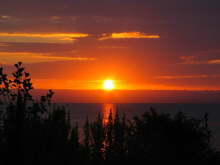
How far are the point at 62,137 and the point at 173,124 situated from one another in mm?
12499

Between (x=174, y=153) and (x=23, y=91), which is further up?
(x=23, y=91)

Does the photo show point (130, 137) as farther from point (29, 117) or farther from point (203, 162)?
point (29, 117)

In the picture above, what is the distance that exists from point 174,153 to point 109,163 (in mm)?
5345

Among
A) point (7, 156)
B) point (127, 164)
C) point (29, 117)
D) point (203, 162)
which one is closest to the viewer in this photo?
point (7, 156)

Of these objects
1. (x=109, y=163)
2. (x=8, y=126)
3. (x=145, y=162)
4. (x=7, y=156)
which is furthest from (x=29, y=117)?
(x=145, y=162)

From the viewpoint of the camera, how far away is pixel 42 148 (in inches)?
412

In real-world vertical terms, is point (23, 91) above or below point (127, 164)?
above

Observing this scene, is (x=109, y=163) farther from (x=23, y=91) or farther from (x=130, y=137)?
(x=130, y=137)

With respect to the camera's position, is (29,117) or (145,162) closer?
(29,117)

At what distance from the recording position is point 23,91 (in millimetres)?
10711

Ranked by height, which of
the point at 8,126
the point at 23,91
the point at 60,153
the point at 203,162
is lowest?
the point at 203,162

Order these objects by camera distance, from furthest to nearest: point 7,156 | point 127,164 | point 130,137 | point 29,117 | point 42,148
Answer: point 130,137, point 127,164, point 29,117, point 42,148, point 7,156

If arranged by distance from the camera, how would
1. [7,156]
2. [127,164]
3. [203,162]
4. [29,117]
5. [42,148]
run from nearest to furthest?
[7,156] < [42,148] < [29,117] < [127,164] < [203,162]

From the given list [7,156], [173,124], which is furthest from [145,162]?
[173,124]
